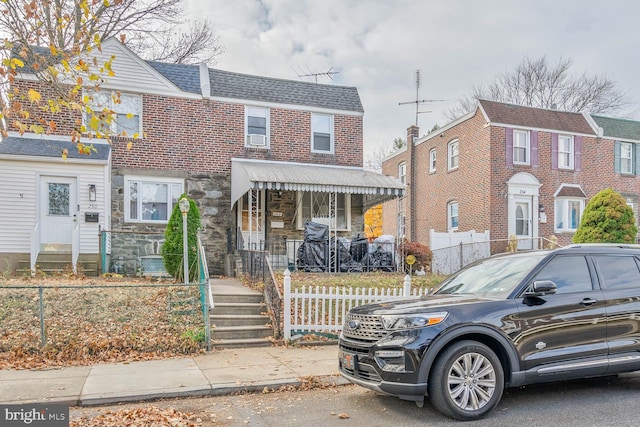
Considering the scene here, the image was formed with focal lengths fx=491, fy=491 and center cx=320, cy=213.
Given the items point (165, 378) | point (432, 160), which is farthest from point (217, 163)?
point (432, 160)

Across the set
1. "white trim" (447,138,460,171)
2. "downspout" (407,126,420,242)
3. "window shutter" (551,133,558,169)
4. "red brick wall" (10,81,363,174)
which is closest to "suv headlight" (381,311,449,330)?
"red brick wall" (10,81,363,174)

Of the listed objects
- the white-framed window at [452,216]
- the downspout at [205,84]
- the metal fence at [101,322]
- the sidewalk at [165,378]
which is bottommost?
→ the sidewalk at [165,378]

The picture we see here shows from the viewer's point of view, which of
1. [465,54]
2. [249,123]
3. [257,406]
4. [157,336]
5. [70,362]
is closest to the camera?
[257,406]

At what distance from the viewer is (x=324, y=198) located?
16141 mm

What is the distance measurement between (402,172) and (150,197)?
15.6 metres

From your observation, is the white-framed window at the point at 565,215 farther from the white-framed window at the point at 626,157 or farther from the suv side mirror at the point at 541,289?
the suv side mirror at the point at 541,289

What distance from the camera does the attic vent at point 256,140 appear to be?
52.1 ft

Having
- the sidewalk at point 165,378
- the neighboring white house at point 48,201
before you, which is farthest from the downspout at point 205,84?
the sidewalk at point 165,378

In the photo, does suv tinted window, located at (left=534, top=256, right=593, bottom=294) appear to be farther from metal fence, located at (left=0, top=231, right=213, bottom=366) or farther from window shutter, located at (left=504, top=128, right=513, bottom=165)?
window shutter, located at (left=504, top=128, right=513, bottom=165)

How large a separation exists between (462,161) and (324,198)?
8339 millimetres

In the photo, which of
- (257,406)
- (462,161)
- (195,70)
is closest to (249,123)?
(195,70)

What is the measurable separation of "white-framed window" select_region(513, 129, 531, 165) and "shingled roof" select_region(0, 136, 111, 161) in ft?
50.4

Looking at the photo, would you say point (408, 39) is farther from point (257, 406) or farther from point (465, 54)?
point (257, 406)

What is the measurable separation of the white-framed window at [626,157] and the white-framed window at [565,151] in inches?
111
